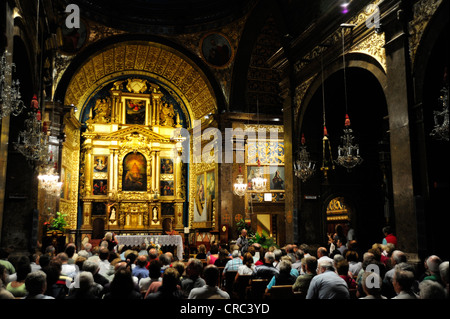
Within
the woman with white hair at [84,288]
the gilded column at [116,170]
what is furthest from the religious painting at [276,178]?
Answer: the woman with white hair at [84,288]

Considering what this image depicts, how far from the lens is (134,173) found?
66.5 ft

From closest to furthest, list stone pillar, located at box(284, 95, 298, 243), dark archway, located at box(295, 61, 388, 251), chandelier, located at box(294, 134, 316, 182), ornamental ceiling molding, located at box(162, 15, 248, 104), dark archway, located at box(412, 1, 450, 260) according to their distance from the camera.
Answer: dark archway, located at box(412, 1, 450, 260) < chandelier, located at box(294, 134, 316, 182) < dark archway, located at box(295, 61, 388, 251) < stone pillar, located at box(284, 95, 298, 243) < ornamental ceiling molding, located at box(162, 15, 248, 104)

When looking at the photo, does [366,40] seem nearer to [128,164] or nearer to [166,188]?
[166,188]

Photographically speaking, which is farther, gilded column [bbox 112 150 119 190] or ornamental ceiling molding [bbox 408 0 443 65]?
gilded column [bbox 112 150 119 190]

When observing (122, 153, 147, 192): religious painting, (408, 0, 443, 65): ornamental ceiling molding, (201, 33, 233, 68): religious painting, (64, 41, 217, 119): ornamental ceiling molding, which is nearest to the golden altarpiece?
(122, 153, 147, 192): religious painting

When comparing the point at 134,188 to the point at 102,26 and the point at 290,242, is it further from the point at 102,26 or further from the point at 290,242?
the point at 290,242

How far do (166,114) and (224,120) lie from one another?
16.5ft

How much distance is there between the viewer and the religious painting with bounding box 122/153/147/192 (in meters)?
20.2

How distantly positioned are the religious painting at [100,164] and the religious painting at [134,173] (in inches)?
35.3

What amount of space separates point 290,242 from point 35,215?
662cm

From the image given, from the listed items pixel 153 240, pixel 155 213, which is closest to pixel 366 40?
pixel 153 240

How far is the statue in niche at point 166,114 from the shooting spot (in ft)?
69.5

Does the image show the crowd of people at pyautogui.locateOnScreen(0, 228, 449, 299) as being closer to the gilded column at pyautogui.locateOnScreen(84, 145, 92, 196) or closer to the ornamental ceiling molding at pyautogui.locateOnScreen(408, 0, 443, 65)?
the ornamental ceiling molding at pyautogui.locateOnScreen(408, 0, 443, 65)

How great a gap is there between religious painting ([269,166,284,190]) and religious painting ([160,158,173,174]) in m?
5.64
